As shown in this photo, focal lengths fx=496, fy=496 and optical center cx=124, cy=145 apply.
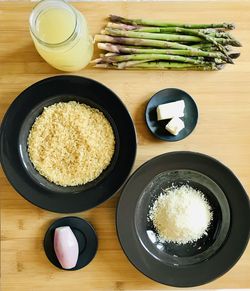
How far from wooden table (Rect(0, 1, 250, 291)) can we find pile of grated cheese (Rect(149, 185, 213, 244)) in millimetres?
113

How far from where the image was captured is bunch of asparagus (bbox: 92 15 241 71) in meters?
1.26

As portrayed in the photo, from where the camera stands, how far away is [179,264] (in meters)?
1.26

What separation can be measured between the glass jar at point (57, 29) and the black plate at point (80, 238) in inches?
16.2

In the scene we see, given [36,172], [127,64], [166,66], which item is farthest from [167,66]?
[36,172]

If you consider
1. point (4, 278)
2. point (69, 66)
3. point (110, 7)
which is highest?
point (110, 7)

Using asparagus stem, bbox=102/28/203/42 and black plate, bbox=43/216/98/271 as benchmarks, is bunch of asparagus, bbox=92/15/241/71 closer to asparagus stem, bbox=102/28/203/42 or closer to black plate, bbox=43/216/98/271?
asparagus stem, bbox=102/28/203/42

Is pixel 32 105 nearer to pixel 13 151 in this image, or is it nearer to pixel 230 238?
pixel 13 151

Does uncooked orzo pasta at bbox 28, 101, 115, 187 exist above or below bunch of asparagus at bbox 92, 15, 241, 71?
below

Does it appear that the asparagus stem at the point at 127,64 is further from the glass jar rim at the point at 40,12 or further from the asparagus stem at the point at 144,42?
the glass jar rim at the point at 40,12

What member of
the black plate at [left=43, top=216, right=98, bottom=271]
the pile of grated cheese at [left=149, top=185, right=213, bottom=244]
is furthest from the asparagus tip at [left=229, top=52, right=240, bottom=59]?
the black plate at [left=43, top=216, right=98, bottom=271]

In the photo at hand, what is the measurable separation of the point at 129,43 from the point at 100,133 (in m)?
0.24

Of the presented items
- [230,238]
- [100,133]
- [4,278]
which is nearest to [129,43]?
[100,133]

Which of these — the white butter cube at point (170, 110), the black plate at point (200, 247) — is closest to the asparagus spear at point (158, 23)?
the white butter cube at point (170, 110)

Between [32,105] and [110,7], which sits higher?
[110,7]
